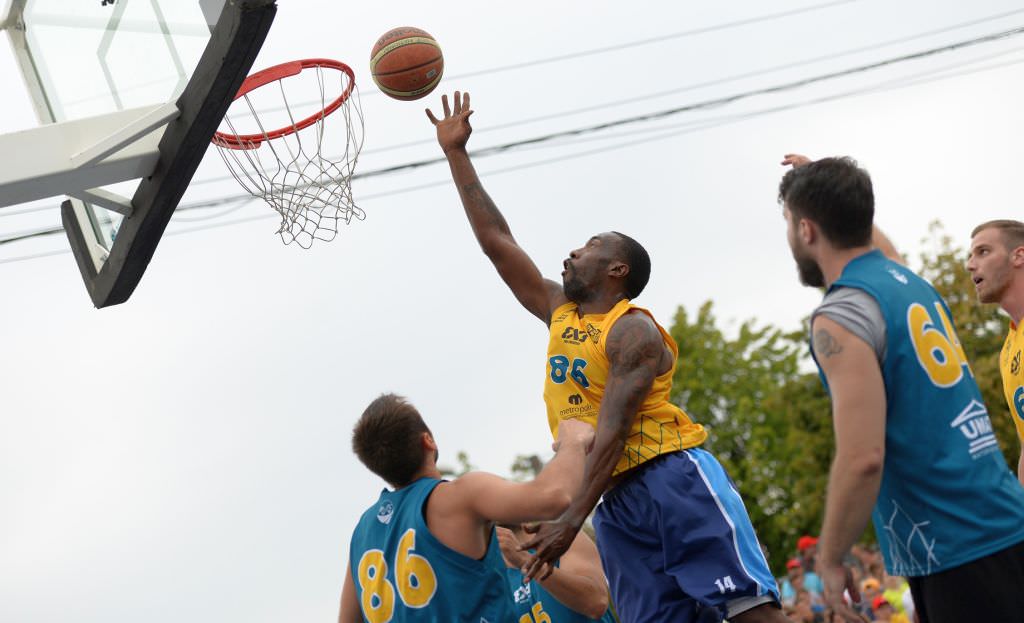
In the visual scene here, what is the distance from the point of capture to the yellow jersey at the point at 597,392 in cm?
591

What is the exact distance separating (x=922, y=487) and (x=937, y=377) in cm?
37

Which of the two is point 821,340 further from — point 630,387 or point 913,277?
point 630,387

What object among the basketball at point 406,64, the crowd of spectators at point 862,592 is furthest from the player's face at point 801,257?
the crowd of spectators at point 862,592

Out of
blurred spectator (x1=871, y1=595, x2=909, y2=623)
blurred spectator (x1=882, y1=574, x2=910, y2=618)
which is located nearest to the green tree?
blurred spectator (x1=882, y1=574, x2=910, y2=618)

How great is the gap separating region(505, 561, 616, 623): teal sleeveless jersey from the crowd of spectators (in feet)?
20.7

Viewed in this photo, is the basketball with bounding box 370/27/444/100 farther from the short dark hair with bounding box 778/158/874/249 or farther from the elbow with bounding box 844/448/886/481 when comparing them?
the elbow with bounding box 844/448/886/481

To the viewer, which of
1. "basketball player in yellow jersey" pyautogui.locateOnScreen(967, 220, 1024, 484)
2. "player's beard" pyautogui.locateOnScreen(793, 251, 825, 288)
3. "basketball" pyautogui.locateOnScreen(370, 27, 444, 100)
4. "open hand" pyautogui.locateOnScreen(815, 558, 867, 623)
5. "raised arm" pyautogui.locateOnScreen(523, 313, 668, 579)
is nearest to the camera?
"open hand" pyautogui.locateOnScreen(815, 558, 867, 623)

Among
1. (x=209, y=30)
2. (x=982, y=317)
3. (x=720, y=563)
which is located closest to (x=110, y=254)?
(x=209, y=30)

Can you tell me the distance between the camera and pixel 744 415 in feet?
108

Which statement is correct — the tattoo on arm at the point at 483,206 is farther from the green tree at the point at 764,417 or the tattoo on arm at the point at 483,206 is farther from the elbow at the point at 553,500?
the green tree at the point at 764,417

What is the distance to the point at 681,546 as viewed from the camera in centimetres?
569

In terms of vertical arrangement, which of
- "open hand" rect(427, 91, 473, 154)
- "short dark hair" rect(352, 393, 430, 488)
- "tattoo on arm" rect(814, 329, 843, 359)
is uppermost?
"open hand" rect(427, 91, 473, 154)

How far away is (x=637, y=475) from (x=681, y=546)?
1.34 ft

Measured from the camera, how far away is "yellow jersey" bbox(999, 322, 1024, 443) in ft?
21.0
